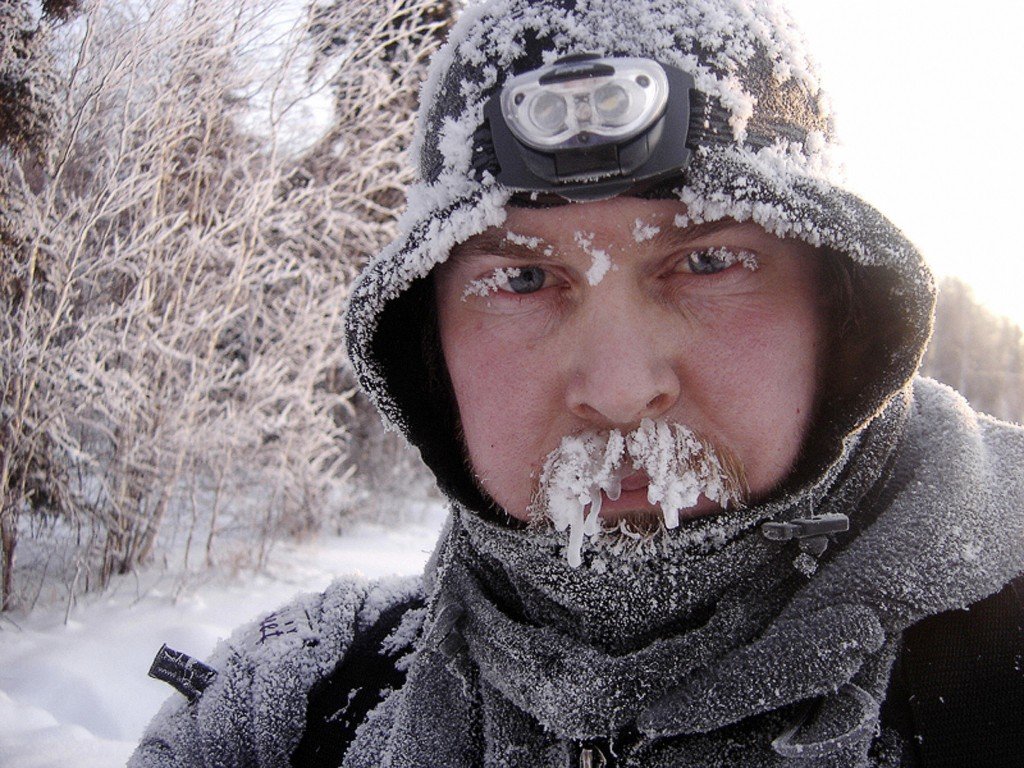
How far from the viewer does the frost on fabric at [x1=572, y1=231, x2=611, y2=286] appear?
0.90 m

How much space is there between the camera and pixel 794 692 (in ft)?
2.64

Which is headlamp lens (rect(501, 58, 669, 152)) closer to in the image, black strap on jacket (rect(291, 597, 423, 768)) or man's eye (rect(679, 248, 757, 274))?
man's eye (rect(679, 248, 757, 274))

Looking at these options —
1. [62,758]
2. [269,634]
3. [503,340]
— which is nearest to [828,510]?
[503,340]

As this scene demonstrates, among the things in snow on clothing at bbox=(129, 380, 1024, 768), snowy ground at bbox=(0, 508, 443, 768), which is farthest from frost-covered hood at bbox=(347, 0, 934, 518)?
snowy ground at bbox=(0, 508, 443, 768)

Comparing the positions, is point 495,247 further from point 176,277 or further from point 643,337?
point 176,277

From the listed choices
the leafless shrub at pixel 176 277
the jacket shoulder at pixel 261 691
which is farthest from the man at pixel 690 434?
the leafless shrub at pixel 176 277

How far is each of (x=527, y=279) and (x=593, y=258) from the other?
15cm

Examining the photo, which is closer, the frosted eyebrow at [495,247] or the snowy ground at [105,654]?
the frosted eyebrow at [495,247]

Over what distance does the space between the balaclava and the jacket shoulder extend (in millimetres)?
171

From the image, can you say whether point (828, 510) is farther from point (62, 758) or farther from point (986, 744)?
point (62, 758)

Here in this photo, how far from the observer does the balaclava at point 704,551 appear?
32.7 inches

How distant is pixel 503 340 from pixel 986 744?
2.71ft

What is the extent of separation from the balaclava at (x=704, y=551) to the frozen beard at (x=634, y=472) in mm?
66

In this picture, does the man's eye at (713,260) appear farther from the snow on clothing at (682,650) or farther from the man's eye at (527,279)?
the snow on clothing at (682,650)
